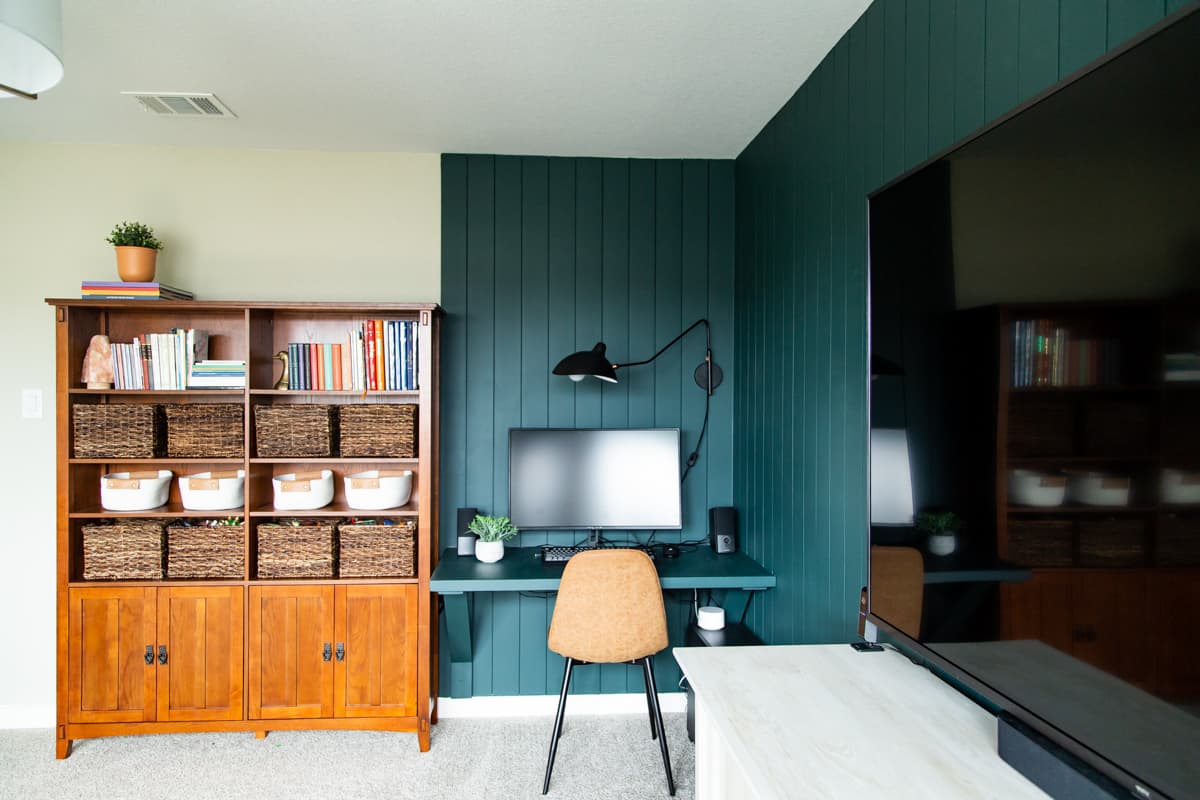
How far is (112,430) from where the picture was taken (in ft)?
8.96

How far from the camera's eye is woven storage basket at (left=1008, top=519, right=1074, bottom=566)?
92 centimetres

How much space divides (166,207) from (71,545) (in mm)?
1510

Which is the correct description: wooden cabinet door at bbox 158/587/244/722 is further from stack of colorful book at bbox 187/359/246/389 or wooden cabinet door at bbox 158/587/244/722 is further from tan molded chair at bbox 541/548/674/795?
tan molded chair at bbox 541/548/674/795

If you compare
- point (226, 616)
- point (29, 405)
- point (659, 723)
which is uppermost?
point (29, 405)

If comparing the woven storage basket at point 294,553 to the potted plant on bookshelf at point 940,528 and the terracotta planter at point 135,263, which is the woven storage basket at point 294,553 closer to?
the terracotta planter at point 135,263

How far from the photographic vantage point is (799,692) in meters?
1.34

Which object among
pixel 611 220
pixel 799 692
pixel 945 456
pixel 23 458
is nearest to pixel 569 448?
pixel 611 220

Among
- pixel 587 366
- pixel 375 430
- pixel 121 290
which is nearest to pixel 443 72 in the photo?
pixel 587 366

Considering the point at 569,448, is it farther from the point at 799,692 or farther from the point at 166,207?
the point at 166,207

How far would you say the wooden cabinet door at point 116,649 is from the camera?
2.70m

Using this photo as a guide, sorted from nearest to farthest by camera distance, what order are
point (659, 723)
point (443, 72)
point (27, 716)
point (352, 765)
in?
point (443, 72), point (659, 723), point (352, 765), point (27, 716)

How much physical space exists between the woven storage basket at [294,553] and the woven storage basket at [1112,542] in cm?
260

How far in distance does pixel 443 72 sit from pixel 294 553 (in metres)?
1.96

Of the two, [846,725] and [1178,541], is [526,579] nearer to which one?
[846,725]
